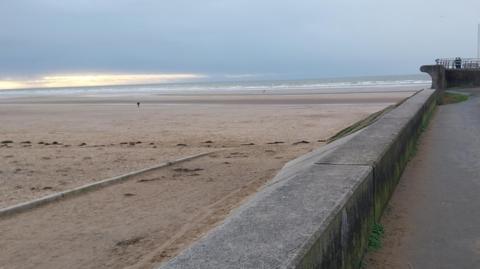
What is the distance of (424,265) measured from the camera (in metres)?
3.55

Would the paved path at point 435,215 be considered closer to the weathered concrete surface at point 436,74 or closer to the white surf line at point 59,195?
the white surf line at point 59,195

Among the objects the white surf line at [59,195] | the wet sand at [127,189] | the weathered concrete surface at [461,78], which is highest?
the weathered concrete surface at [461,78]

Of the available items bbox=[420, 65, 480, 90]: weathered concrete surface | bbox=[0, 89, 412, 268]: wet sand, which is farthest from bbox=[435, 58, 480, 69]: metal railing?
bbox=[0, 89, 412, 268]: wet sand

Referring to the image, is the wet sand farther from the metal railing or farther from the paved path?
the metal railing

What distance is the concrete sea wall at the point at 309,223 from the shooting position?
7.72 ft

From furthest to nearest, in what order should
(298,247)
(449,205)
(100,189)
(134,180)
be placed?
(134,180)
(100,189)
(449,205)
(298,247)

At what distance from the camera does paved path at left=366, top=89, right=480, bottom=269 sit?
3.68m

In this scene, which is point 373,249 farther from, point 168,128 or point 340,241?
point 168,128

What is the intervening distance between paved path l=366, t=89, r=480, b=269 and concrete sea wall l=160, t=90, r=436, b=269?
0.74 ft

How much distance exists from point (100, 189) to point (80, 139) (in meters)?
8.90

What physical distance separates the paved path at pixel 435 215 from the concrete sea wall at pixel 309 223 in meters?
0.23

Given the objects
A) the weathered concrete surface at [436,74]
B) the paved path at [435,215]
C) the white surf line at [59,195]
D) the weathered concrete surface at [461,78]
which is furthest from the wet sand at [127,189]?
the weathered concrete surface at [461,78]

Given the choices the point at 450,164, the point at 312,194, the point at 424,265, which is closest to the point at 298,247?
the point at 312,194

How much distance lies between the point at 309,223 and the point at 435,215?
2471 mm
